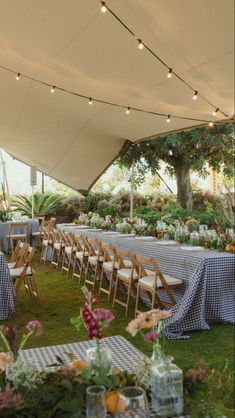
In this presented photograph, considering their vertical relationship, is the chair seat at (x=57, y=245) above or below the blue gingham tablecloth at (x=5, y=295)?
above

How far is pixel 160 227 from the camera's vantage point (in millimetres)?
6902

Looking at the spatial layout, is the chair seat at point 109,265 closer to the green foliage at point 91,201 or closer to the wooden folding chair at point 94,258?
the wooden folding chair at point 94,258

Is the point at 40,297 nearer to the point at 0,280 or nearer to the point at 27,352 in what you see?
the point at 0,280

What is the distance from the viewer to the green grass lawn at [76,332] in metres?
4.04

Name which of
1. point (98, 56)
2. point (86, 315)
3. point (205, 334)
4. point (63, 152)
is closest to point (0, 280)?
point (205, 334)

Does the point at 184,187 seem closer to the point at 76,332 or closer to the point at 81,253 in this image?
the point at 81,253

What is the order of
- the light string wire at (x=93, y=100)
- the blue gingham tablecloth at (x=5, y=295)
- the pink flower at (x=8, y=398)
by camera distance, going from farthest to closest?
1. the light string wire at (x=93, y=100)
2. the blue gingham tablecloth at (x=5, y=295)
3. the pink flower at (x=8, y=398)

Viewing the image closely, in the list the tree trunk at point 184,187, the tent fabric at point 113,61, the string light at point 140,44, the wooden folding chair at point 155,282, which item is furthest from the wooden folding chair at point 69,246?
the tree trunk at point 184,187

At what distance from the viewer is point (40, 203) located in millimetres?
13938

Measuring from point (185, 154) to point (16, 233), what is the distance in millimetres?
4844

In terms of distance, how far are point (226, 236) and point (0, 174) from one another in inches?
464

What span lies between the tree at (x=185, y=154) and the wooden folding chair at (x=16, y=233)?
292cm

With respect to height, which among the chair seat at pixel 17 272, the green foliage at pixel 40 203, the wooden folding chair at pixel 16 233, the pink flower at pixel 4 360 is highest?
the green foliage at pixel 40 203

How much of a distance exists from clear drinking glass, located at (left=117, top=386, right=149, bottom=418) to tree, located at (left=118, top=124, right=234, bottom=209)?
9.17 meters
